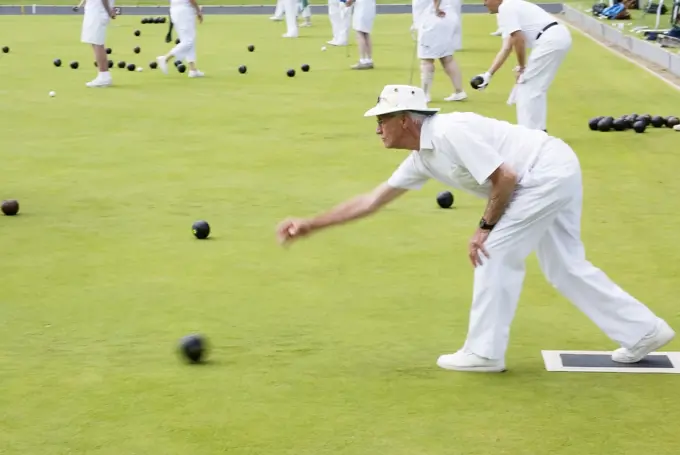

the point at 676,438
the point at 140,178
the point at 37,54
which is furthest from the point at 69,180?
the point at 37,54

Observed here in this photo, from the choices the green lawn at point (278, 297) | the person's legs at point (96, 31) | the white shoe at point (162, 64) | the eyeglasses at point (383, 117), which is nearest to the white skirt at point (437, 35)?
the green lawn at point (278, 297)

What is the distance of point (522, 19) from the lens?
12.0 m

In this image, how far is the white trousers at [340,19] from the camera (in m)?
24.1

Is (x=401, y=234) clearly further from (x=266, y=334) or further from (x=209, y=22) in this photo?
(x=209, y=22)

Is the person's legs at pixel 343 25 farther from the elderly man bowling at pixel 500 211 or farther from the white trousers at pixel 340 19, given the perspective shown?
the elderly man bowling at pixel 500 211

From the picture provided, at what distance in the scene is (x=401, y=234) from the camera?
9.29 m

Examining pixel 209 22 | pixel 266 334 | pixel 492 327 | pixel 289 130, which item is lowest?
pixel 209 22

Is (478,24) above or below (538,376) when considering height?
below

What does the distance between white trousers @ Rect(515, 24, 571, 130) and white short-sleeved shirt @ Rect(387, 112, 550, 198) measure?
249 inches

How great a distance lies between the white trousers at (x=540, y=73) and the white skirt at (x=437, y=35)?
136 inches

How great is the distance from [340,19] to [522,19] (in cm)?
1258

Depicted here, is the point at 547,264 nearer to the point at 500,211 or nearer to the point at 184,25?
the point at 500,211

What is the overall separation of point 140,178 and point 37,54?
13.2 meters

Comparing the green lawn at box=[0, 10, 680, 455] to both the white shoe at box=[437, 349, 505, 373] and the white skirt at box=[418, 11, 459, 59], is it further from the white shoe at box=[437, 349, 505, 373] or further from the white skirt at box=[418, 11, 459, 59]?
the white skirt at box=[418, 11, 459, 59]
